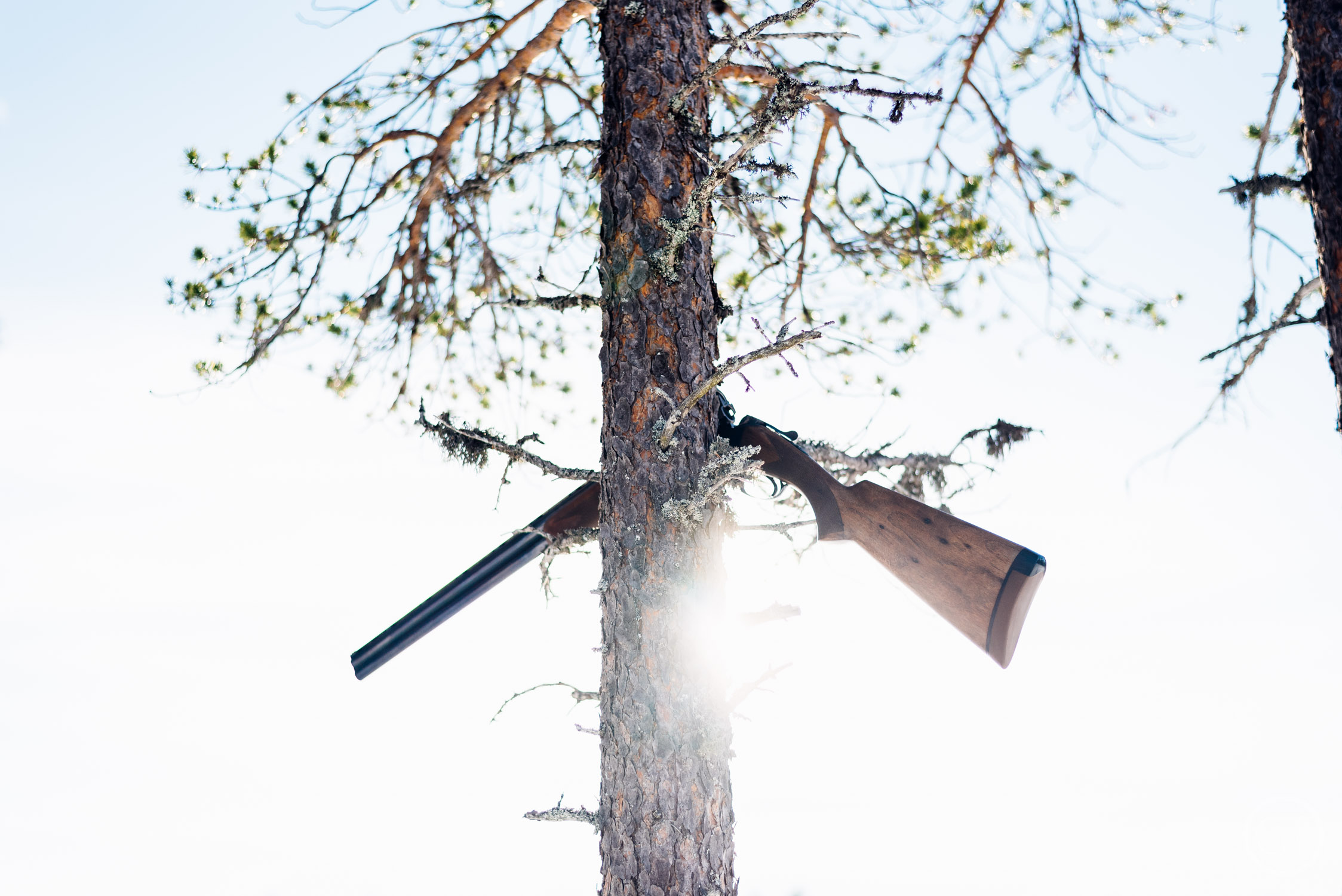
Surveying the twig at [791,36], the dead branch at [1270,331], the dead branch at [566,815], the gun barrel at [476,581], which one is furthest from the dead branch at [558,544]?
the dead branch at [1270,331]

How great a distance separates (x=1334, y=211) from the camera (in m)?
3.74

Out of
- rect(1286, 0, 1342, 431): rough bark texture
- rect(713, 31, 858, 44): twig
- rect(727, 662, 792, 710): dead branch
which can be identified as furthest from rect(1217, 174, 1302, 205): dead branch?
rect(727, 662, 792, 710): dead branch

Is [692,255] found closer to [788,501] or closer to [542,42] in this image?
[788,501]

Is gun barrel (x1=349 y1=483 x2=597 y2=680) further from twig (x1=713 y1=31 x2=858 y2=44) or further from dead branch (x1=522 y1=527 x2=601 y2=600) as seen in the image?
twig (x1=713 y1=31 x2=858 y2=44)

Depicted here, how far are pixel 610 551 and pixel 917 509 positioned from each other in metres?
1.10

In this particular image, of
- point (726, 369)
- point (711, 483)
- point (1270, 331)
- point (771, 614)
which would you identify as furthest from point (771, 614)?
point (1270, 331)

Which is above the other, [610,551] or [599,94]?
[599,94]

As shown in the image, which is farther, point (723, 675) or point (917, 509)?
point (917, 509)

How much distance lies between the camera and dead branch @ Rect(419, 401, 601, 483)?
3309 millimetres

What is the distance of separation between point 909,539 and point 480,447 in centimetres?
176

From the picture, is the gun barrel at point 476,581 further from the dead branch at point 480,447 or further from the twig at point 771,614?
the twig at point 771,614

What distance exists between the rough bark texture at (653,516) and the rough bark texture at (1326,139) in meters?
2.77

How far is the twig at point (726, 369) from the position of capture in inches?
92.8

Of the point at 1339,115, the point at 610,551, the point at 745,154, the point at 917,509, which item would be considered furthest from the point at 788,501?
the point at 1339,115
